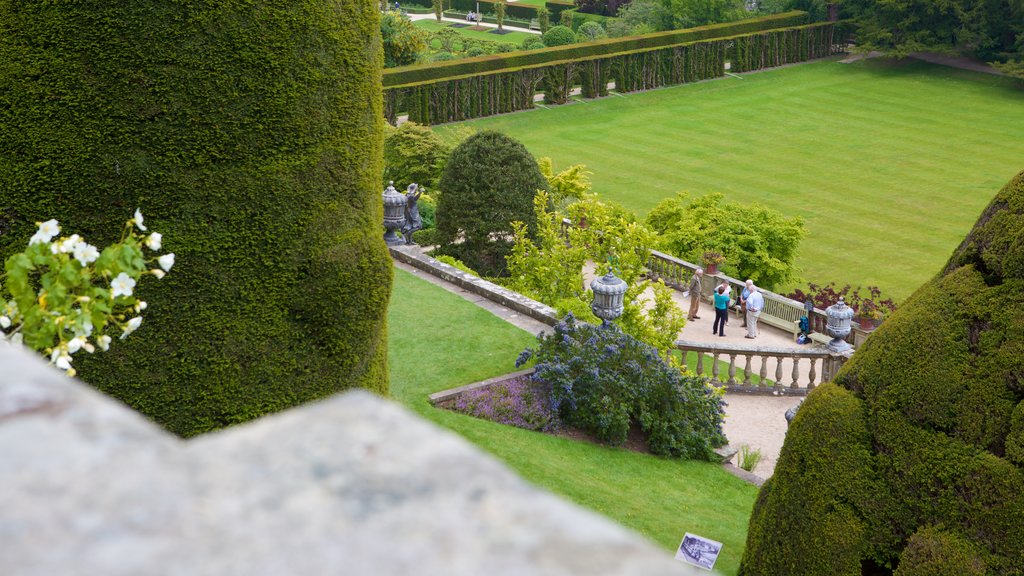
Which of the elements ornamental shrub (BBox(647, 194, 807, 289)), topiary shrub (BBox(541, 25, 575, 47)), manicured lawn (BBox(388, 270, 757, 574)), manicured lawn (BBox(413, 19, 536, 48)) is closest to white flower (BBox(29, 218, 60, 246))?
manicured lawn (BBox(388, 270, 757, 574))

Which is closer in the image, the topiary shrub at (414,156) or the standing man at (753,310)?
the standing man at (753,310)

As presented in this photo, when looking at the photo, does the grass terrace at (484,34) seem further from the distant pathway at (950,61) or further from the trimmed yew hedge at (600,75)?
the distant pathway at (950,61)

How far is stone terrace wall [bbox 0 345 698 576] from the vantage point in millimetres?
1666

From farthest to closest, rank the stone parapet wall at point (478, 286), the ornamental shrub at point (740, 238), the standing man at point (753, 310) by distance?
the ornamental shrub at point (740, 238) < the standing man at point (753, 310) < the stone parapet wall at point (478, 286)

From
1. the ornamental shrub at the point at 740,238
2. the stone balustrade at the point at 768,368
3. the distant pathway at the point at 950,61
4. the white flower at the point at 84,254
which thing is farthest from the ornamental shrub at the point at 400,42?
the white flower at the point at 84,254

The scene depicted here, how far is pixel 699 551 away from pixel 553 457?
3.48 m

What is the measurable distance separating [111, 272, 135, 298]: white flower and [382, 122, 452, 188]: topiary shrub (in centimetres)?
2946

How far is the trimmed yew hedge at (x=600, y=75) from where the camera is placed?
51.6 metres

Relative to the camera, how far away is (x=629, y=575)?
159 centimetres

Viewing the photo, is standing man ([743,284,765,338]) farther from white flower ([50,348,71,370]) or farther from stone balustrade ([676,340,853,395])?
white flower ([50,348,71,370])

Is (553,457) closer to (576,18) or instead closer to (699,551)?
(699,551)

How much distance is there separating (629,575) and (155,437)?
81cm

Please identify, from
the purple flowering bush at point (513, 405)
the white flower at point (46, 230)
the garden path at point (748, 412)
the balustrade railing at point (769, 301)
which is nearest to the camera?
the white flower at point (46, 230)

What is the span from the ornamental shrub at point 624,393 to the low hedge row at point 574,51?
3432cm
